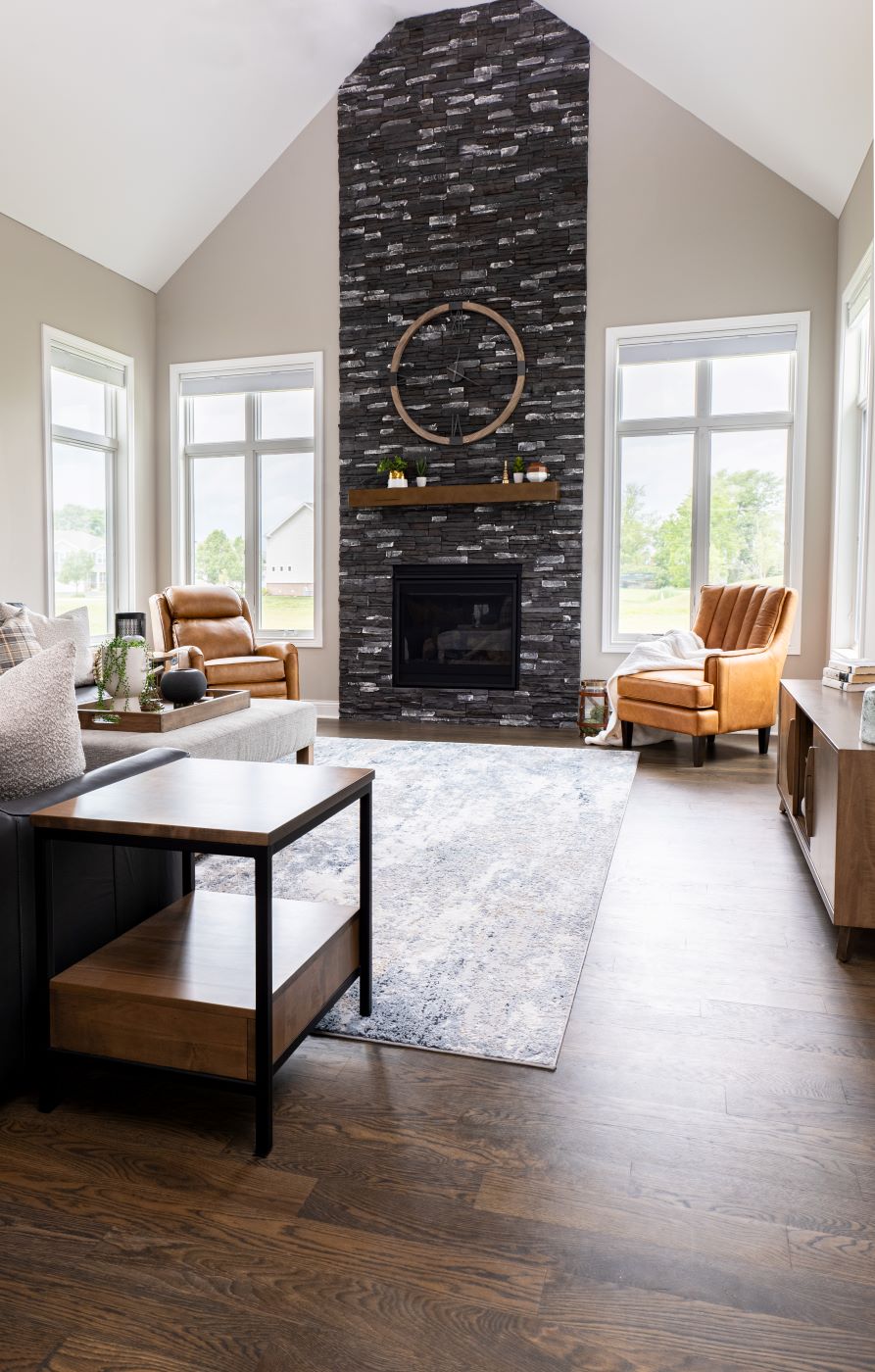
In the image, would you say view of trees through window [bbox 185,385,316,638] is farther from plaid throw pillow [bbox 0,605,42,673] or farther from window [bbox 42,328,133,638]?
plaid throw pillow [bbox 0,605,42,673]

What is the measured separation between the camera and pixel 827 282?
18.5 ft

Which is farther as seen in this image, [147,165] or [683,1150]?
[147,165]

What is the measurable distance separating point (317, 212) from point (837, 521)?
163 inches

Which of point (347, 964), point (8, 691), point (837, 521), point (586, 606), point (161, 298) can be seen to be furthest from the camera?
point (161, 298)

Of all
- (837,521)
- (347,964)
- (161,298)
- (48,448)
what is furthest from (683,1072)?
(161,298)

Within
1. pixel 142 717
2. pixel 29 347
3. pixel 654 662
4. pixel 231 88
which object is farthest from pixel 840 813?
pixel 231 88

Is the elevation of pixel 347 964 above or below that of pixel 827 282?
below

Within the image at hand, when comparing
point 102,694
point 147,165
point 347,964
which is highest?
point 147,165

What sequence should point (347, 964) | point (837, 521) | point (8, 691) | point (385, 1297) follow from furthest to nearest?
point (837, 521) < point (347, 964) < point (8, 691) < point (385, 1297)

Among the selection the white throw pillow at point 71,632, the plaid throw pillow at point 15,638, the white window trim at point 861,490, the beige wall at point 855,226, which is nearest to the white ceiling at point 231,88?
the beige wall at point 855,226

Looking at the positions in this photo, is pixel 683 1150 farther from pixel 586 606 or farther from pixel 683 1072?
pixel 586 606

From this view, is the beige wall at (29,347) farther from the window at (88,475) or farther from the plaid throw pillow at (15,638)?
the plaid throw pillow at (15,638)

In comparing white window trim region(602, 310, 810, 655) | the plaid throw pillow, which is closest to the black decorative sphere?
the plaid throw pillow

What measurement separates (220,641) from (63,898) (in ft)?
13.7
